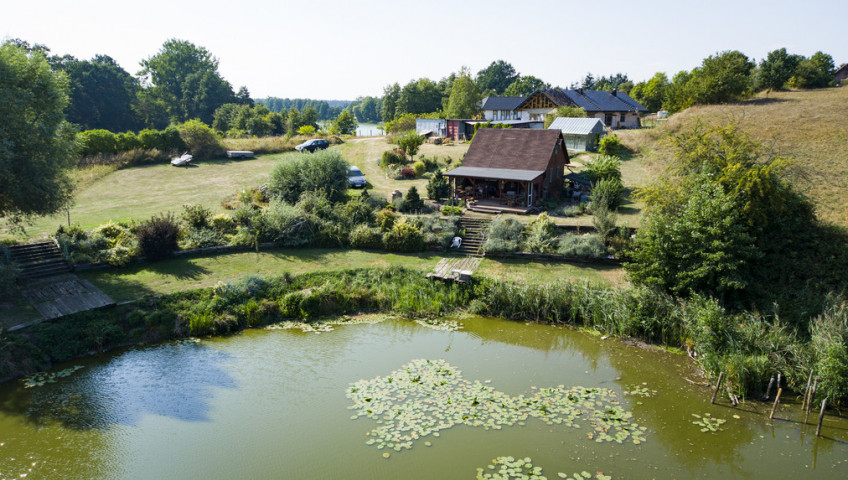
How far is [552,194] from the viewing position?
28.8 m

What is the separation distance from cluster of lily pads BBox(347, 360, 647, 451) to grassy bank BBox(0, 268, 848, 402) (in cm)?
386

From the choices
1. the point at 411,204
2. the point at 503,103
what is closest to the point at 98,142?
the point at 411,204

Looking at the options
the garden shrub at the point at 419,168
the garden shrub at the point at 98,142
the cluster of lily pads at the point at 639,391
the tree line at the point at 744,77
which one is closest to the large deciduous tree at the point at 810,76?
the tree line at the point at 744,77

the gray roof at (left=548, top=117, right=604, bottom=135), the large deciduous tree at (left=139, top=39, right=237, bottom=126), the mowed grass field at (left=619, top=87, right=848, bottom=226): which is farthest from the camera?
the large deciduous tree at (left=139, top=39, right=237, bottom=126)

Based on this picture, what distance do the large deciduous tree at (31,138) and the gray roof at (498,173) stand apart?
18000 millimetres

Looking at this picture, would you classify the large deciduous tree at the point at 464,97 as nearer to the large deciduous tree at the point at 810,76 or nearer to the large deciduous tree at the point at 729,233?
the large deciduous tree at the point at 810,76

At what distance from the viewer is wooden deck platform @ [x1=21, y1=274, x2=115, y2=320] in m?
16.0

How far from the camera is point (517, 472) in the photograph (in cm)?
1002

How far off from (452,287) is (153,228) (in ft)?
42.0

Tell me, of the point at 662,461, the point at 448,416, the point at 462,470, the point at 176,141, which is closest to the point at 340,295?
the point at 448,416

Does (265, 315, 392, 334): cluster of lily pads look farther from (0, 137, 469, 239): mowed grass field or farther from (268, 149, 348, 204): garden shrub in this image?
(0, 137, 469, 239): mowed grass field

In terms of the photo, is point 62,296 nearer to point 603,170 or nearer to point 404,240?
point 404,240

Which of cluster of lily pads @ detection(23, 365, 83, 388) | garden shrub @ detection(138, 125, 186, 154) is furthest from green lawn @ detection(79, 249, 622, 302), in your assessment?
garden shrub @ detection(138, 125, 186, 154)

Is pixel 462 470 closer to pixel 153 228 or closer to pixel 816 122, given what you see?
pixel 153 228
